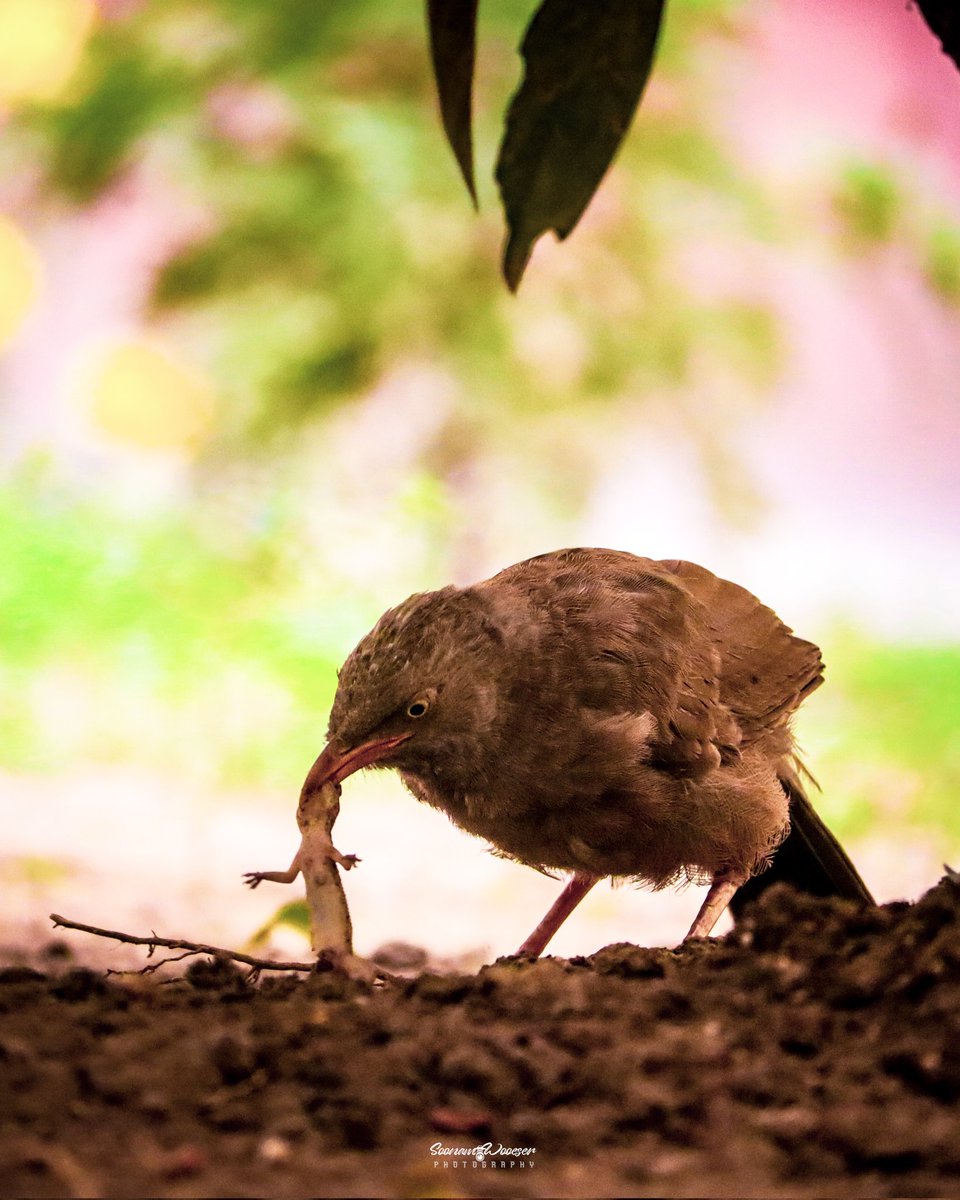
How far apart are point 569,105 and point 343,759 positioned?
1.65 meters

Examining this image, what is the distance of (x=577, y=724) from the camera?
3209 mm

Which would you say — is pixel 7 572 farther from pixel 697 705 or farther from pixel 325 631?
pixel 697 705

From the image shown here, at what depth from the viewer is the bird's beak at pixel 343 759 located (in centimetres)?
297

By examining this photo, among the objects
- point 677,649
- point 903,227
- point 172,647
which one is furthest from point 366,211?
point 677,649

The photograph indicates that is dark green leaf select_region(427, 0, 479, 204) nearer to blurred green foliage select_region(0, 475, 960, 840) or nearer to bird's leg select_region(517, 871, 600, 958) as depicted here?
bird's leg select_region(517, 871, 600, 958)

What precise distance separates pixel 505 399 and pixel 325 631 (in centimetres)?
118

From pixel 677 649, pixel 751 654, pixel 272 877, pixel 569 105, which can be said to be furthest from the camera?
pixel 751 654

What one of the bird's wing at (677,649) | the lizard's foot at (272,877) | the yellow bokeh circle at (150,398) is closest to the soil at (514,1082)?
the lizard's foot at (272,877)

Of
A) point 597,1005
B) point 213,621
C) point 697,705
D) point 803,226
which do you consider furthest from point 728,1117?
point 803,226

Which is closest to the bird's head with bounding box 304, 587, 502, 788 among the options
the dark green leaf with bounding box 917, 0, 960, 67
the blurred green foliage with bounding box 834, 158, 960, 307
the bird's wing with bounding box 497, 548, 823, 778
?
the bird's wing with bounding box 497, 548, 823, 778

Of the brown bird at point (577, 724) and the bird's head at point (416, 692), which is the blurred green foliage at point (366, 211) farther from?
the bird's head at point (416, 692)

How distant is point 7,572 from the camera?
442 centimetres

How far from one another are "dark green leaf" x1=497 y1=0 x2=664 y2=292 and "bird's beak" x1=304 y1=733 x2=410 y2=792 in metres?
1.39

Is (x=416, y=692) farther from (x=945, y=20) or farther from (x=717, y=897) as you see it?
(x=945, y=20)
